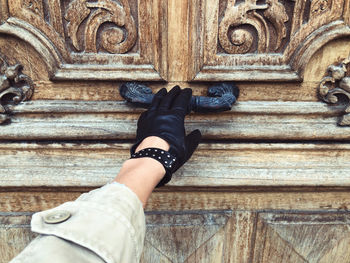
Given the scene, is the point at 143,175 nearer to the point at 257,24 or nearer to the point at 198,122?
the point at 198,122

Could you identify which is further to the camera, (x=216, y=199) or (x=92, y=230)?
(x=216, y=199)

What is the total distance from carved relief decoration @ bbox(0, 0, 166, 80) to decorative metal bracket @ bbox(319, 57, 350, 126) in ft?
1.37

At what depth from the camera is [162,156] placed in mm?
575

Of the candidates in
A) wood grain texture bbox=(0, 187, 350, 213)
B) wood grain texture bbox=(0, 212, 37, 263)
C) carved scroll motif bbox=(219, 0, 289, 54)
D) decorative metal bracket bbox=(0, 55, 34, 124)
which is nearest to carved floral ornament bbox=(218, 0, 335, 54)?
carved scroll motif bbox=(219, 0, 289, 54)

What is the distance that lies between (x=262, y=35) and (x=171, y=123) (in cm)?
31

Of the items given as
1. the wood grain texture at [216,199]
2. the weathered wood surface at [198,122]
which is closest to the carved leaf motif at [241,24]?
the weathered wood surface at [198,122]

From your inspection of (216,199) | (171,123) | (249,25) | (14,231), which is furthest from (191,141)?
(14,231)

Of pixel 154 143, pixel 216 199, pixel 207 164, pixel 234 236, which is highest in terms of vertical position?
pixel 154 143

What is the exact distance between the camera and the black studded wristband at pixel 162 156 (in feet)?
1.87

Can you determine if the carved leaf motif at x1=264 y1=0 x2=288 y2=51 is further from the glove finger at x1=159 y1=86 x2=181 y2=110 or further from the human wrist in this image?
the human wrist

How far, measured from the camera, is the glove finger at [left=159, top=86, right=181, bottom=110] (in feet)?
2.08

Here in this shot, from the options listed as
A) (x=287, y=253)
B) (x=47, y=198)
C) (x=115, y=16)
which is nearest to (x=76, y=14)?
(x=115, y=16)

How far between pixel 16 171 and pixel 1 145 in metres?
0.08

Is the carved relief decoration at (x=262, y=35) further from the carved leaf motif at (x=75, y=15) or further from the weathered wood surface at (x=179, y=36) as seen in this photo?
the carved leaf motif at (x=75, y=15)
